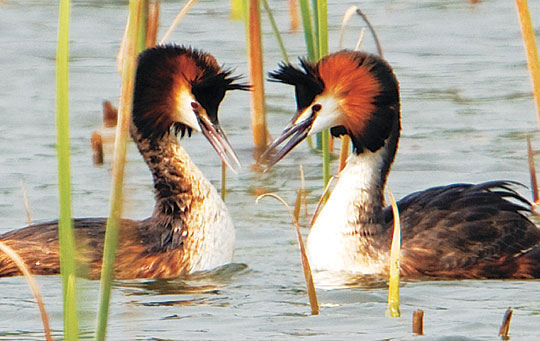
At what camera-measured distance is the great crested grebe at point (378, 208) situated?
6.43m

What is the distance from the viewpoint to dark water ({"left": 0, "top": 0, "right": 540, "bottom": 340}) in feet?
18.3

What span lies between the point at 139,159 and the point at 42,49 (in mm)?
3521

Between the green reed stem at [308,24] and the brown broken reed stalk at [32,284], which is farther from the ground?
the green reed stem at [308,24]

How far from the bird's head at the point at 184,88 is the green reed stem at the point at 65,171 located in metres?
3.08

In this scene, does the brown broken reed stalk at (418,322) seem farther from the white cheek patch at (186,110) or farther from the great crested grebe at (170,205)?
the white cheek patch at (186,110)

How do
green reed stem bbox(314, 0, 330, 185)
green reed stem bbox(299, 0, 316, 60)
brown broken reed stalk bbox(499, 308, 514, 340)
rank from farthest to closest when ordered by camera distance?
green reed stem bbox(299, 0, 316, 60), green reed stem bbox(314, 0, 330, 185), brown broken reed stalk bbox(499, 308, 514, 340)

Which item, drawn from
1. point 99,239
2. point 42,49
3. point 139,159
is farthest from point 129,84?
point 42,49

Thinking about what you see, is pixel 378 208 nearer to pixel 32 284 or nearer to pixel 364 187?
pixel 364 187

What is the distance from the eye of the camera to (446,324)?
17.9 feet

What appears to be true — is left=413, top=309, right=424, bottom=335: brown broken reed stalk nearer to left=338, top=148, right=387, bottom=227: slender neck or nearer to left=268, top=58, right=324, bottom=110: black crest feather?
left=338, top=148, right=387, bottom=227: slender neck

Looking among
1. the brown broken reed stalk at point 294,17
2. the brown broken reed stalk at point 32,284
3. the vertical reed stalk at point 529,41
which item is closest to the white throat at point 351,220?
the vertical reed stalk at point 529,41

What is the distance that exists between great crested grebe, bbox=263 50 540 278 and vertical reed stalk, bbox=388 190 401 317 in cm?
89

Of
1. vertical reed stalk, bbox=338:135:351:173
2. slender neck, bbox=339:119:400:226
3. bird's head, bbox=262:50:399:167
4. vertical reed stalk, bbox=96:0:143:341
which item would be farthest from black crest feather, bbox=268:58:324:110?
vertical reed stalk, bbox=96:0:143:341

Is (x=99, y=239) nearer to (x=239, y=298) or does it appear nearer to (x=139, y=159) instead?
(x=239, y=298)
